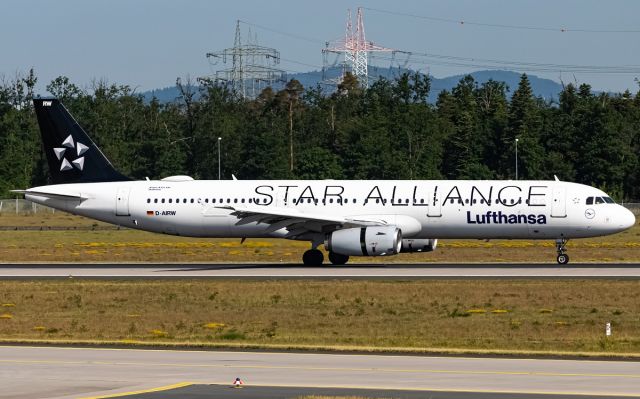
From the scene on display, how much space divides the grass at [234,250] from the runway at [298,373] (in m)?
31.1

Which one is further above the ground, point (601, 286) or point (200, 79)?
point (200, 79)

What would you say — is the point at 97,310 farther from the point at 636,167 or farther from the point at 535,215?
the point at 636,167

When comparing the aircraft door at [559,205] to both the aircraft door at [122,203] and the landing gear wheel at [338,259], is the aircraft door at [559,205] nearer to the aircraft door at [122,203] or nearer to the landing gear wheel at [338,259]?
the landing gear wheel at [338,259]

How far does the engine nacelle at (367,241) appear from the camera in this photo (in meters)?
51.1

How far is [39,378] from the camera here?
2325 cm

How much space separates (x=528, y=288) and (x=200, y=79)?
122245 mm

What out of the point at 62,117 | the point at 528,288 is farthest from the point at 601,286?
the point at 62,117

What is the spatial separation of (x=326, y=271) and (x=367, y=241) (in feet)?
7.45

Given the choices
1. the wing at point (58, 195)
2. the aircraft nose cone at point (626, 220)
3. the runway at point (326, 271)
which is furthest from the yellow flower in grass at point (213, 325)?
the aircraft nose cone at point (626, 220)

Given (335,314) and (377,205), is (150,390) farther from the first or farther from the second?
(377,205)

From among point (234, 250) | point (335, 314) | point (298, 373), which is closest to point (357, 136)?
point (234, 250)

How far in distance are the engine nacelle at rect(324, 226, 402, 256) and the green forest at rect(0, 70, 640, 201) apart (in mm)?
68848

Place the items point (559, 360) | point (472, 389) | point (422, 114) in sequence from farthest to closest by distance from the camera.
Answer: point (422, 114) → point (559, 360) → point (472, 389)

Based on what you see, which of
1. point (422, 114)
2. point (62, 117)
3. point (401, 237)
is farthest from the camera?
point (422, 114)
